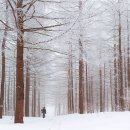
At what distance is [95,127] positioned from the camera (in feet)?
47.7

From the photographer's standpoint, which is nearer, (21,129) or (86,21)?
(21,129)

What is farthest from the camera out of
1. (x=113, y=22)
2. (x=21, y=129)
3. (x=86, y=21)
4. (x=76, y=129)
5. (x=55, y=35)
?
(x=113, y=22)

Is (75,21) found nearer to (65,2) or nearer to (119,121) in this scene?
(65,2)

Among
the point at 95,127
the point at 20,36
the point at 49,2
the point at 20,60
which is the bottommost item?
the point at 95,127

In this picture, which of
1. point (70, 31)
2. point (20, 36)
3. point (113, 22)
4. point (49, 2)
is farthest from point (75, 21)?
point (113, 22)

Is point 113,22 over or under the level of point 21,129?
over

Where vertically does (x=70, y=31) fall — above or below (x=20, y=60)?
above

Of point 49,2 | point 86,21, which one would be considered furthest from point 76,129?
point 86,21

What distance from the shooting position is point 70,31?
1439 cm

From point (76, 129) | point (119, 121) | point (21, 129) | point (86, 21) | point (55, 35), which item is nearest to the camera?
point (21, 129)

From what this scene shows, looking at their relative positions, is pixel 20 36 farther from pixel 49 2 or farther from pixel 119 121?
pixel 119 121

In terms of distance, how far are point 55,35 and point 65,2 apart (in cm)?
153

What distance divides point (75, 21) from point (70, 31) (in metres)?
0.47

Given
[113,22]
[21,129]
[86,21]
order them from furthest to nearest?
[113,22] < [86,21] < [21,129]
